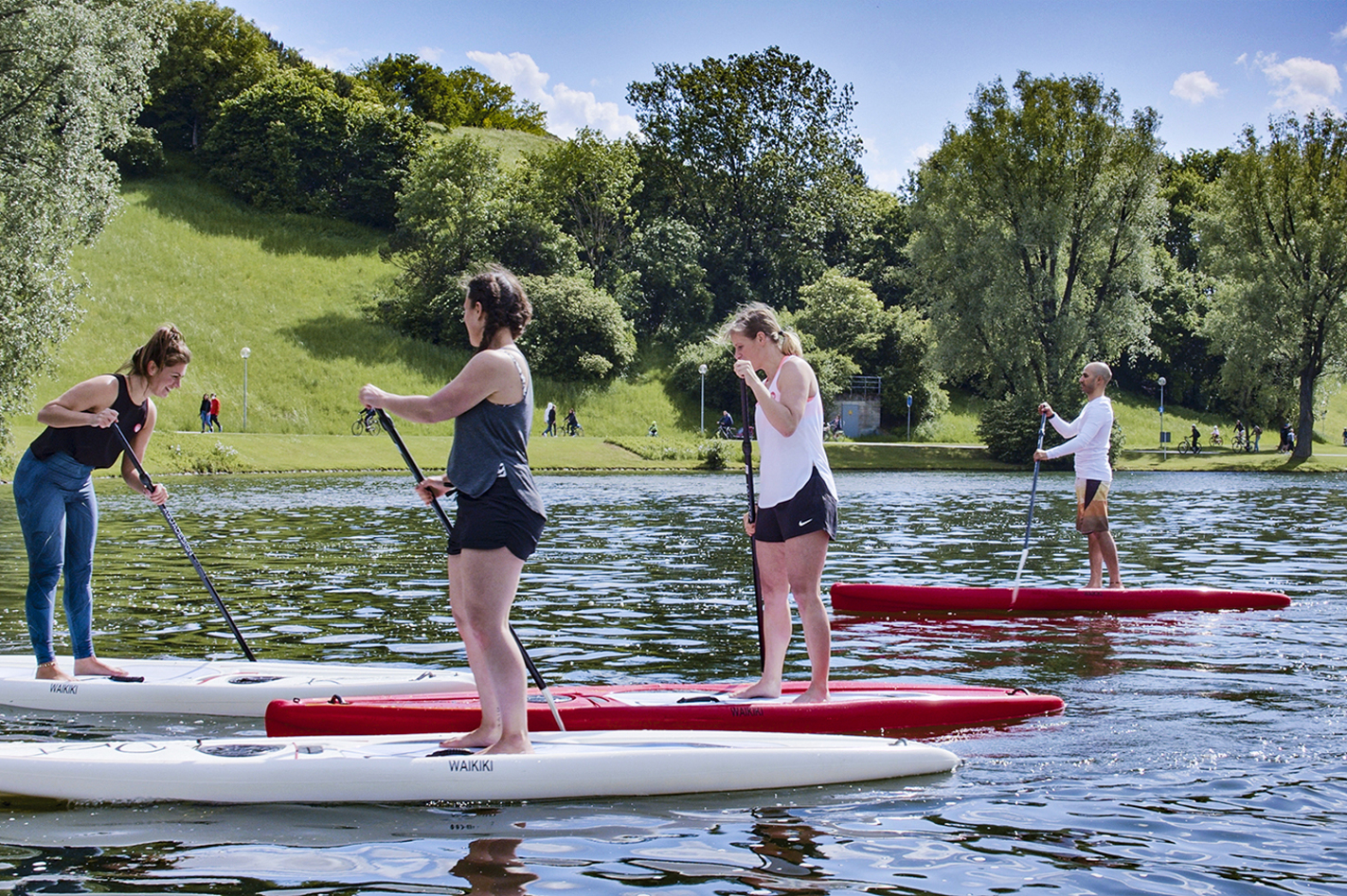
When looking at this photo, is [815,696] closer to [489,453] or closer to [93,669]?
[489,453]

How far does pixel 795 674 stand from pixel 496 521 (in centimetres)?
429

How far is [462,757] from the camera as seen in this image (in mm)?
5949

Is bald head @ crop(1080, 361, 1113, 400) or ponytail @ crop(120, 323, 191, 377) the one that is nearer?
ponytail @ crop(120, 323, 191, 377)

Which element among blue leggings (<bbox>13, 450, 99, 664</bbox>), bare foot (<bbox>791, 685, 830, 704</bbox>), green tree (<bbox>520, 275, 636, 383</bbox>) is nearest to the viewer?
bare foot (<bbox>791, 685, 830, 704</bbox>)

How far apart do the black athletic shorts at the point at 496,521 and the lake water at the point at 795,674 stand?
1.35m

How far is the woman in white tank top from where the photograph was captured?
7.07 metres

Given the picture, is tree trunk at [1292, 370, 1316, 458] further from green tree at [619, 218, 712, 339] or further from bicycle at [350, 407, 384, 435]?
bicycle at [350, 407, 384, 435]

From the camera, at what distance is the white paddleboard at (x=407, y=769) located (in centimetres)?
586

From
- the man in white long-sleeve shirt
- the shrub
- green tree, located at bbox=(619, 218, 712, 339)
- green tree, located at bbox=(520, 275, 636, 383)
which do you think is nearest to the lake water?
the man in white long-sleeve shirt

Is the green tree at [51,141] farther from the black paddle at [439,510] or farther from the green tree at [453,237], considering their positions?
the green tree at [453,237]

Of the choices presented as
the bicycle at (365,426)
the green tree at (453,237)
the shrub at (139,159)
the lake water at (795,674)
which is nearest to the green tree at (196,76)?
the shrub at (139,159)

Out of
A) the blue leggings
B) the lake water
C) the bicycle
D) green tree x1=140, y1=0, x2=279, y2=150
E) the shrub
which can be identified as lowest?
the lake water

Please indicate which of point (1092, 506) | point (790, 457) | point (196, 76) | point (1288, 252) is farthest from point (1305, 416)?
point (196, 76)

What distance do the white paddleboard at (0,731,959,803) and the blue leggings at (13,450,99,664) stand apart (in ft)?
6.57
